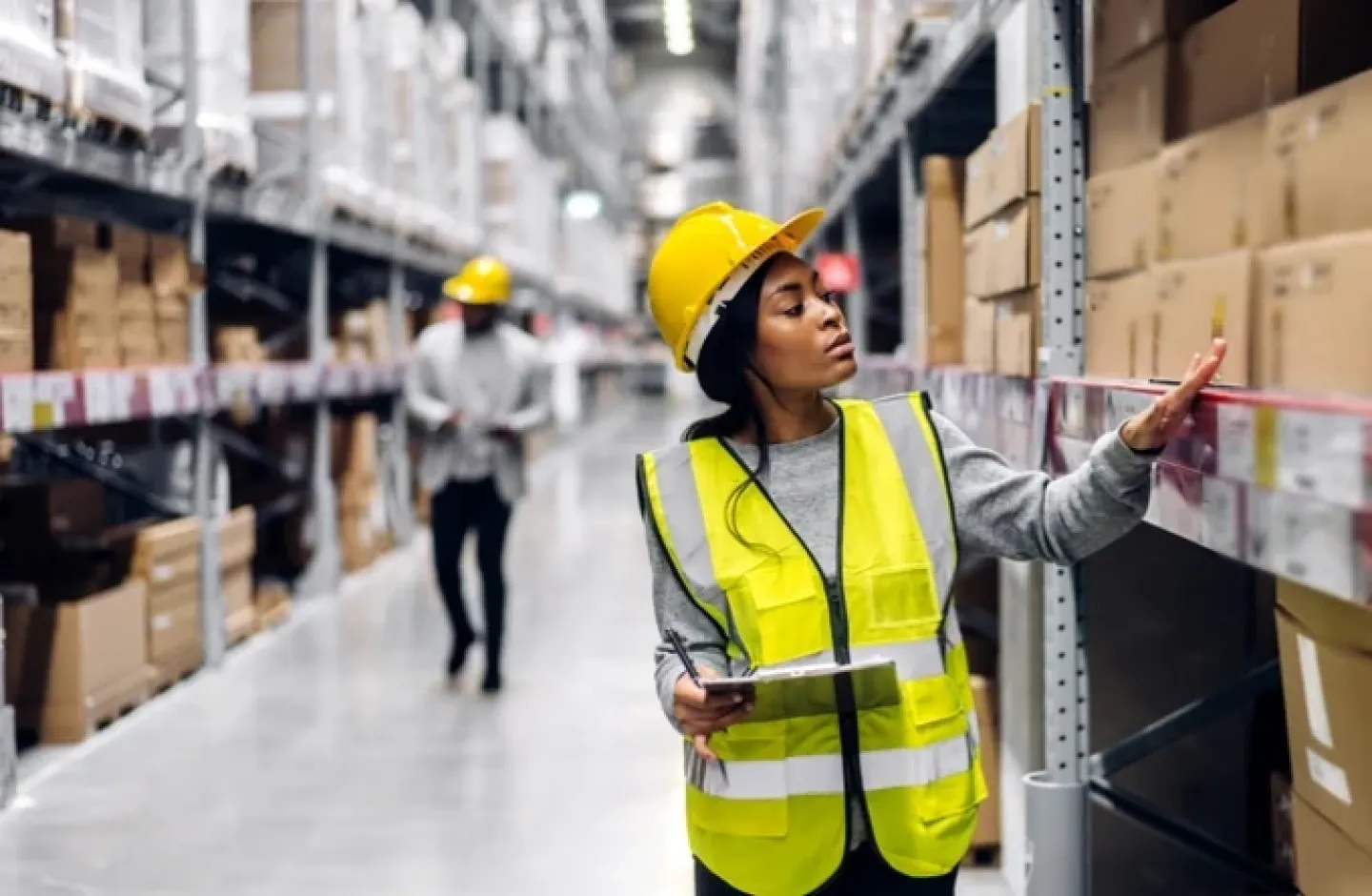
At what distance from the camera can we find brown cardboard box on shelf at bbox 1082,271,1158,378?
2283 millimetres

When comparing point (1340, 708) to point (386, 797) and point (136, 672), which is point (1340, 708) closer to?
point (386, 797)

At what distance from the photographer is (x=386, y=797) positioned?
4523 millimetres

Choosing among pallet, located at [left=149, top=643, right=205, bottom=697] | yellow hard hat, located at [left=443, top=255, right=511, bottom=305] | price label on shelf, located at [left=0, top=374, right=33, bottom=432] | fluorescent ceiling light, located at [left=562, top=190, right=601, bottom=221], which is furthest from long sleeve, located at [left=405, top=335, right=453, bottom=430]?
fluorescent ceiling light, located at [left=562, top=190, right=601, bottom=221]

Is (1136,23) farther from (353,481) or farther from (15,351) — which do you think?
(353,481)

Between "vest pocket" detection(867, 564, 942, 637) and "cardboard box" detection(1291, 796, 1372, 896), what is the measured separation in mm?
526

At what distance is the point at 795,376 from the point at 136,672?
439 cm

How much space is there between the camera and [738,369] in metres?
1.96

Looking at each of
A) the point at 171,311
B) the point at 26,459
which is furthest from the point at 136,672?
the point at 26,459

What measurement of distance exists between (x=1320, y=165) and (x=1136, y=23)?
85 cm

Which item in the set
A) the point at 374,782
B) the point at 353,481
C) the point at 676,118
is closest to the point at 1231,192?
the point at 374,782

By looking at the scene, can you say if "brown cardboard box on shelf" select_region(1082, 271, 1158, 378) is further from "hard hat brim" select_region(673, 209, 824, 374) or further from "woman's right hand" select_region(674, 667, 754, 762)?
"woman's right hand" select_region(674, 667, 754, 762)

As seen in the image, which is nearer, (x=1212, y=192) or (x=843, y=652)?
(x=843, y=652)

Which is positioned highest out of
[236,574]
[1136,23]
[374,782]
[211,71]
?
[211,71]

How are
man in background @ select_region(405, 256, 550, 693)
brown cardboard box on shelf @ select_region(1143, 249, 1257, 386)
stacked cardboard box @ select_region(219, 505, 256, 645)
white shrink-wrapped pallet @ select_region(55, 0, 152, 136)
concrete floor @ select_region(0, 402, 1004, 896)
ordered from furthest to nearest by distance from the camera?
1. stacked cardboard box @ select_region(219, 505, 256, 645)
2. man in background @ select_region(405, 256, 550, 693)
3. white shrink-wrapped pallet @ select_region(55, 0, 152, 136)
4. concrete floor @ select_region(0, 402, 1004, 896)
5. brown cardboard box on shelf @ select_region(1143, 249, 1257, 386)
